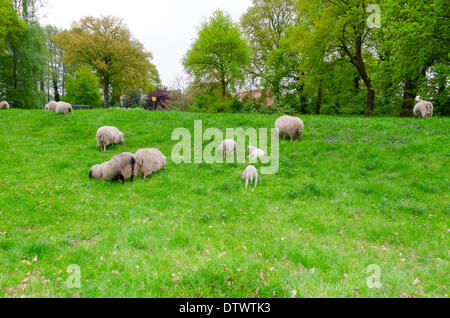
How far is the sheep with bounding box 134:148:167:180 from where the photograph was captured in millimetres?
9828

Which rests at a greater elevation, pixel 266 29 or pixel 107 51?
pixel 266 29

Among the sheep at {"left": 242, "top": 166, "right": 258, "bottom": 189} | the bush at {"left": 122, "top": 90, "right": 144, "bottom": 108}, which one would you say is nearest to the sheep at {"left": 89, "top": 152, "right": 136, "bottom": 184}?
the sheep at {"left": 242, "top": 166, "right": 258, "bottom": 189}

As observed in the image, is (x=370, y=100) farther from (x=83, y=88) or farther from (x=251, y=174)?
(x=83, y=88)

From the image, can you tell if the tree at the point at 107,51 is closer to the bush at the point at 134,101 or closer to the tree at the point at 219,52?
the tree at the point at 219,52

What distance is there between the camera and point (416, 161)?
10586 mm

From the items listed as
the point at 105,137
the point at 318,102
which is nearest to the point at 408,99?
the point at 318,102

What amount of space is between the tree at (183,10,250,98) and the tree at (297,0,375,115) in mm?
8999

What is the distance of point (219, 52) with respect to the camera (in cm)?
3266

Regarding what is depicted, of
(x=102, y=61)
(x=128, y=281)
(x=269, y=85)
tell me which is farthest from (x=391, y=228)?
(x=102, y=61)

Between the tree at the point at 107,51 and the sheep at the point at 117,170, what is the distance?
106ft

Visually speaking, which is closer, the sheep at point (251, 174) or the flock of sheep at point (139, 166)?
the sheep at point (251, 174)

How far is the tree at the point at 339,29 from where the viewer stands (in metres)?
22.9

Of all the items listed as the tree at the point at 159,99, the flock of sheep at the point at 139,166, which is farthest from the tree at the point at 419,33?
the tree at the point at 159,99

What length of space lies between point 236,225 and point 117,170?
5.74 meters
